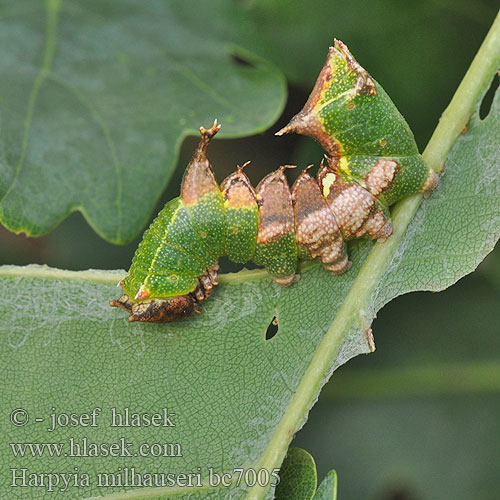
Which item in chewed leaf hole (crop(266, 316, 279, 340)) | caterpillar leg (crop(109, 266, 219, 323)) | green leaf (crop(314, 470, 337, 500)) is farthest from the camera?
chewed leaf hole (crop(266, 316, 279, 340))

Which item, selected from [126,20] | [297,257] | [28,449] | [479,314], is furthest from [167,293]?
[479,314]

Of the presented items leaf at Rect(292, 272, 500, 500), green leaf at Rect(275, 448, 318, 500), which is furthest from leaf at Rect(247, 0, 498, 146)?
green leaf at Rect(275, 448, 318, 500)

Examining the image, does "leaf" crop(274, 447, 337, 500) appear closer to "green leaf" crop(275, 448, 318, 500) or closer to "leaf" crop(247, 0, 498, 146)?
"green leaf" crop(275, 448, 318, 500)

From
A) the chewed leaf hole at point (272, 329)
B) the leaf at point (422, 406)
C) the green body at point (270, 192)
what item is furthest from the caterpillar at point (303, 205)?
the leaf at point (422, 406)

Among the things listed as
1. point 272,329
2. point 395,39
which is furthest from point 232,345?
point 395,39

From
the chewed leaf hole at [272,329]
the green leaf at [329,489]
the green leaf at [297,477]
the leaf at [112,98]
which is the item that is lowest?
the green leaf at [297,477]

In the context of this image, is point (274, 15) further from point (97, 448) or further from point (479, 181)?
point (97, 448)

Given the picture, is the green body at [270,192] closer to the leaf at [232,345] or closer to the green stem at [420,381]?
the leaf at [232,345]
